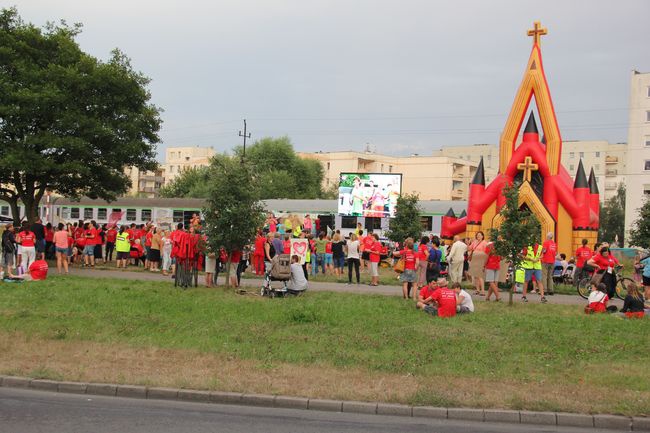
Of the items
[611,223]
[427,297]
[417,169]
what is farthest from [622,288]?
[417,169]

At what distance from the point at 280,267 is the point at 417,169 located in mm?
95648

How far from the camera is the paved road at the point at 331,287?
19500mm

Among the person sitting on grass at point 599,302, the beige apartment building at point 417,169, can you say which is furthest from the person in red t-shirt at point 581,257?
the beige apartment building at point 417,169

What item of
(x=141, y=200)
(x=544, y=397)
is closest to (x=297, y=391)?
(x=544, y=397)

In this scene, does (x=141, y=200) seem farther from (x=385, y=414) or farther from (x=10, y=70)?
(x=385, y=414)

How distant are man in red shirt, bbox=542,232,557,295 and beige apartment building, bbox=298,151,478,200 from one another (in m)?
85.9

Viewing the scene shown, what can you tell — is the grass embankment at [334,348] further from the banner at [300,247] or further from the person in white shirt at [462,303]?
the banner at [300,247]

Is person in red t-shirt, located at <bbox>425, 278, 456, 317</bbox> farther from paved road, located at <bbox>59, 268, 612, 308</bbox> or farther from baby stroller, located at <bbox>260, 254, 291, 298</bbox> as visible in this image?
baby stroller, located at <bbox>260, 254, 291, 298</bbox>

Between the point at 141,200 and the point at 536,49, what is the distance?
32933mm

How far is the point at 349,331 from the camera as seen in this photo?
13688mm

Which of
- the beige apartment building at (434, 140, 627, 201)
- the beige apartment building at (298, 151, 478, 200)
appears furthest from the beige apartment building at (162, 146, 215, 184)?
the beige apartment building at (434, 140, 627, 201)

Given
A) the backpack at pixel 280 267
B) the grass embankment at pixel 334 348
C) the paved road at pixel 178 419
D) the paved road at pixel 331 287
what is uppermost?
the backpack at pixel 280 267

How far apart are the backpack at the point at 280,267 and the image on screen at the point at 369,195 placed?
30.0m

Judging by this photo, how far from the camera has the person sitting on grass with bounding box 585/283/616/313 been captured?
53.7 feet
